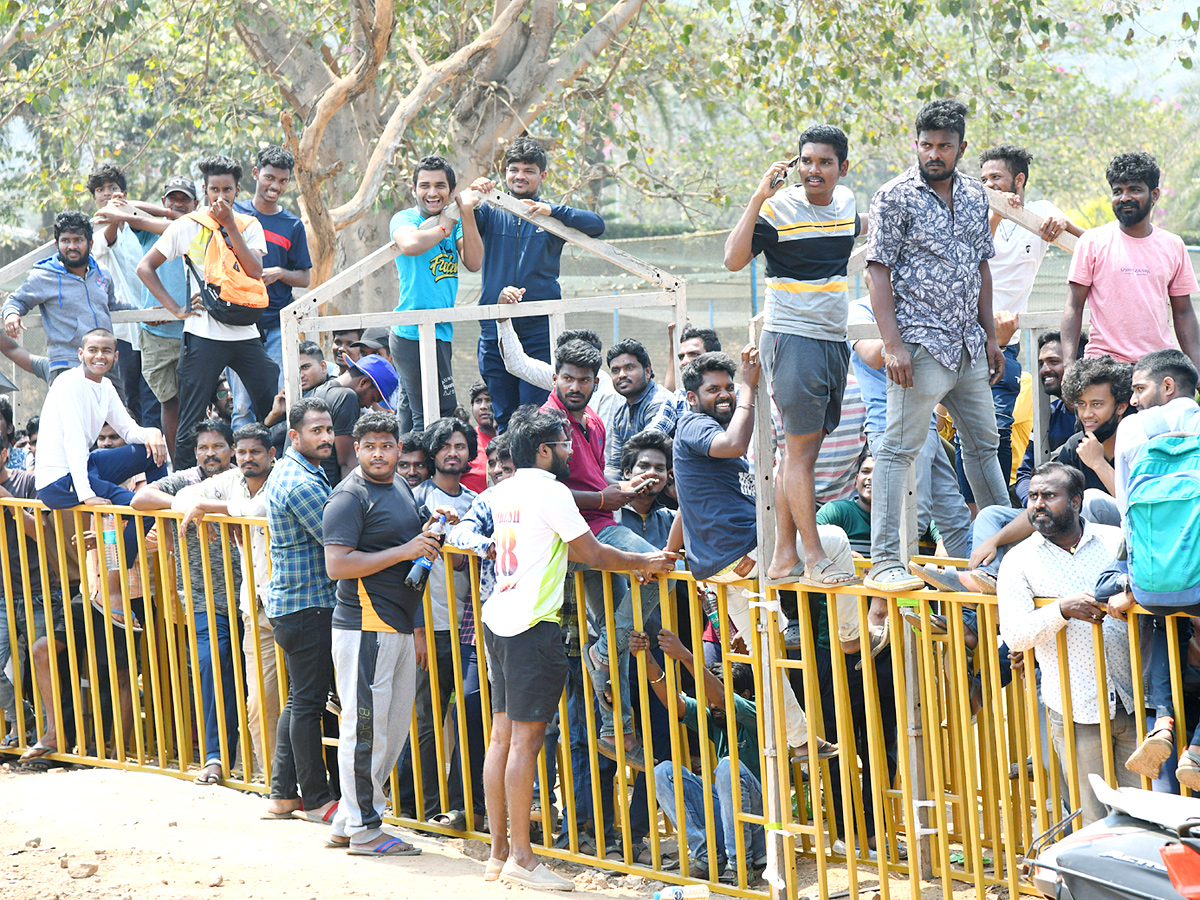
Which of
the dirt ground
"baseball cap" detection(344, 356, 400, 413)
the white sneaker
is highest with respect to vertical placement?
"baseball cap" detection(344, 356, 400, 413)

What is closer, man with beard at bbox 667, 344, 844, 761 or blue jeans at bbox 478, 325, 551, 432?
man with beard at bbox 667, 344, 844, 761

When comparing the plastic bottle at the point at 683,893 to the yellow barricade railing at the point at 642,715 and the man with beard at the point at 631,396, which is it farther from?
the man with beard at the point at 631,396

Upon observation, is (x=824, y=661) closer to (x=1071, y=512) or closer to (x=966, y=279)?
(x=1071, y=512)

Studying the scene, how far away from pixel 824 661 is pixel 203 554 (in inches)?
127

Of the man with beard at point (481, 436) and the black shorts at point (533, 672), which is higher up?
the man with beard at point (481, 436)

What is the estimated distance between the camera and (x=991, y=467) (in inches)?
213

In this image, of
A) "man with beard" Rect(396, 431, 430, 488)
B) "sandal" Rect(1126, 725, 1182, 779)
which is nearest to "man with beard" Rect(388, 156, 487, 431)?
"man with beard" Rect(396, 431, 430, 488)

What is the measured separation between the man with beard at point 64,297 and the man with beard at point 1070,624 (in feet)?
19.0

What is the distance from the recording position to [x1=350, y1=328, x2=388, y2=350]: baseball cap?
30.0ft

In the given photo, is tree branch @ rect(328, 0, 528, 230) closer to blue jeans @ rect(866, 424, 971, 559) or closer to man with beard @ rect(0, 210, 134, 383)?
man with beard @ rect(0, 210, 134, 383)

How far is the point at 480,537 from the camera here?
604cm

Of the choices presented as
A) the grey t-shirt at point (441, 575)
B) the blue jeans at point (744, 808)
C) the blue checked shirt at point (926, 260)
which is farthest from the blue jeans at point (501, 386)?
the blue checked shirt at point (926, 260)

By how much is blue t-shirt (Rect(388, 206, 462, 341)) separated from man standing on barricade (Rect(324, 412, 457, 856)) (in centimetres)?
170

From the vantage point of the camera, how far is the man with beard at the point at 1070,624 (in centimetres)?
476
